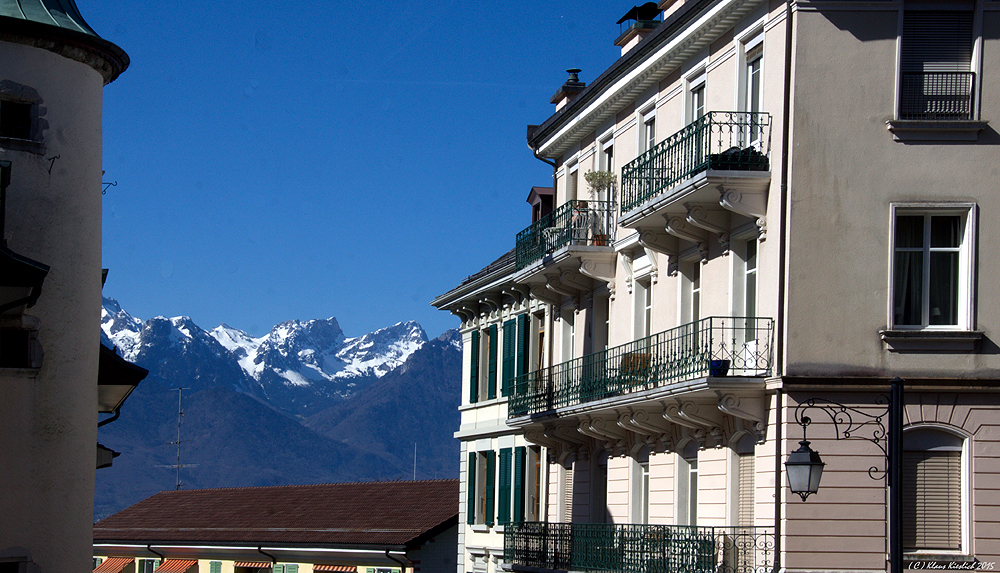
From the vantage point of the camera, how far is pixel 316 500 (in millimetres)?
61750

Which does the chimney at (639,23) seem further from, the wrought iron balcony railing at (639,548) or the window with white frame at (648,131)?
the wrought iron balcony railing at (639,548)

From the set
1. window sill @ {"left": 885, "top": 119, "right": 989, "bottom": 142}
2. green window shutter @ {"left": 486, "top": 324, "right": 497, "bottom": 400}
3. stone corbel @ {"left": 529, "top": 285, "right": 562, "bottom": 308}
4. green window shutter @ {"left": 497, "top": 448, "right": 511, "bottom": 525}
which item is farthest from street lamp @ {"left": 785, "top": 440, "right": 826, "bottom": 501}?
green window shutter @ {"left": 486, "top": 324, "right": 497, "bottom": 400}

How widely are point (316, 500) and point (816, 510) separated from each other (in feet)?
131

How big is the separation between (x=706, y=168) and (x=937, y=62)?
4.16 metres

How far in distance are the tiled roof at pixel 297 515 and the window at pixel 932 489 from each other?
A: 27115 millimetres

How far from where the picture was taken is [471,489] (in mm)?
Result: 45469

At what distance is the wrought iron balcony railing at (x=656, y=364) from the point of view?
84.0ft

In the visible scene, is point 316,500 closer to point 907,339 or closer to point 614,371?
point 614,371

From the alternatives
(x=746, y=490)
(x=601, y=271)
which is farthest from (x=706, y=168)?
(x=601, y=271)

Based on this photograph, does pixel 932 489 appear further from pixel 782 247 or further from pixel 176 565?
pixel 176 565

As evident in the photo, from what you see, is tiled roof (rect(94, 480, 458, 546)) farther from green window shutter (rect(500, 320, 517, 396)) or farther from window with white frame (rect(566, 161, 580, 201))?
window with white frame (rect(566, 161, 580, 201))

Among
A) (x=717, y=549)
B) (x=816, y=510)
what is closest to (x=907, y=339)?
(x=816, y=510)

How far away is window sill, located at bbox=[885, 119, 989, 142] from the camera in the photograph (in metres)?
24.5

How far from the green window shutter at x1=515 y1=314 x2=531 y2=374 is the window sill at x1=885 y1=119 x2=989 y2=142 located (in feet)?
57.9
